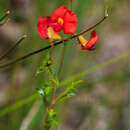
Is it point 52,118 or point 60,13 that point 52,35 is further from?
point 52,118

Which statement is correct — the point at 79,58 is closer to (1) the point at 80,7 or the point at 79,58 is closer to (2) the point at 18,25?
(1) the point at 80,7

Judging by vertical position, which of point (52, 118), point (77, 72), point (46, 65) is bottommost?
point (77, 72)

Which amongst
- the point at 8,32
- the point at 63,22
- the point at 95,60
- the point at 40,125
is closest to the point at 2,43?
the point at 8,32

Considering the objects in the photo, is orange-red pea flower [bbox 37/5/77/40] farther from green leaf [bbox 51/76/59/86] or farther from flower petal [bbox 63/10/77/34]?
green leaf [bbox 51/76/59/86]

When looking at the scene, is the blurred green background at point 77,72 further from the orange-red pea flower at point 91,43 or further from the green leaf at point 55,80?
the green leaf at point 55,80

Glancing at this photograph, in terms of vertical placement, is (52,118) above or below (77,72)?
above

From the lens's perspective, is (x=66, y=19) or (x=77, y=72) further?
(x=77, y=72)

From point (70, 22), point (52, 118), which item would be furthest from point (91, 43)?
point (52, 118)
